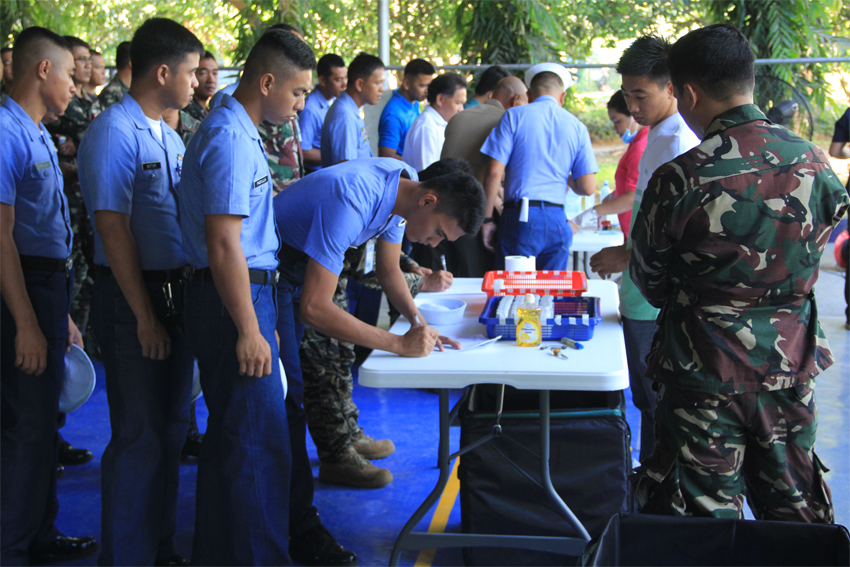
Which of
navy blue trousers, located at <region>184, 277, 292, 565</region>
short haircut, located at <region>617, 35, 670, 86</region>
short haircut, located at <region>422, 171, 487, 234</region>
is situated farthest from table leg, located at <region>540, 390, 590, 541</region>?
short haircut, located at <region>617, 35, 670, 86</region>

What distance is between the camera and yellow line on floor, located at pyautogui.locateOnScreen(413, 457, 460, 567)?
2332 mm

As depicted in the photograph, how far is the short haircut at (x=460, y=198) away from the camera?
2.01m

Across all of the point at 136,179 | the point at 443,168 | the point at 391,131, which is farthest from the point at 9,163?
the point at 391,131

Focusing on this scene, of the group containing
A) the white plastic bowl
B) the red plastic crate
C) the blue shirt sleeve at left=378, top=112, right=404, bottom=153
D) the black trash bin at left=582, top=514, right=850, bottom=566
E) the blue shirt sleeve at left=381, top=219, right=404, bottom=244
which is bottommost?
the black trash bin at left=582, top=514, right=850, bottom=566

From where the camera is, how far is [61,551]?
2.28 metres

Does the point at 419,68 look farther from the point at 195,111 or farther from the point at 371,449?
the point at 371,449

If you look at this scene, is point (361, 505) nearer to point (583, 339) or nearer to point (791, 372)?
point (583, 339)

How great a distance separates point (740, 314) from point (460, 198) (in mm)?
817

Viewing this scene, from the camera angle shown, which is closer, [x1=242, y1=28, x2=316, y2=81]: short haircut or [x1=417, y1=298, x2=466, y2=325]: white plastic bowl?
[x1=242, y1=28, x2=316, y2=81]: short haircut

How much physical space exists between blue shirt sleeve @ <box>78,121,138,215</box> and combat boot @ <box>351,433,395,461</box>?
1.51m

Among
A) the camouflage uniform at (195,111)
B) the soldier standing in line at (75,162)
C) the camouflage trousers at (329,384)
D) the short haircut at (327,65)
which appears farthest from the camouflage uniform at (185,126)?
the camouflage trousers at (329,384)

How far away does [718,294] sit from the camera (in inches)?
60.7

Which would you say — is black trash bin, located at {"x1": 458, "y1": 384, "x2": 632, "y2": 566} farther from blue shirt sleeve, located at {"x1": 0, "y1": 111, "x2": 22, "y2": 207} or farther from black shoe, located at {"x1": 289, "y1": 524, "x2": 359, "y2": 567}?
blue shirt sleeve, located at {"x1": 0, "y1": 111, "x2": 22, "y2": 207}

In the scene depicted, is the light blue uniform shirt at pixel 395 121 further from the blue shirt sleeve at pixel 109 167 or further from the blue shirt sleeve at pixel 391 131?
the blue shirt sleeve at pixel 109 167
